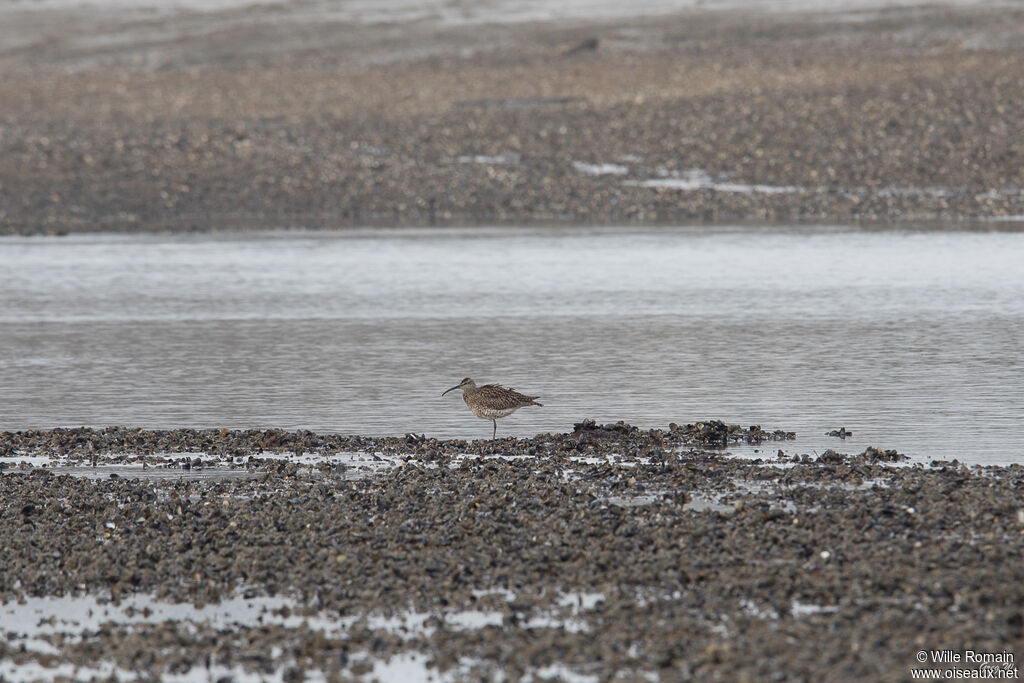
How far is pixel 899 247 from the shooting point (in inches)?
1373

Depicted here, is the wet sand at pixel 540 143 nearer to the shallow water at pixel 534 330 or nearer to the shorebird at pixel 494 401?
the shallow water at pixel 534 330

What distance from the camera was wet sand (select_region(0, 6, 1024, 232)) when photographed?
43219mm

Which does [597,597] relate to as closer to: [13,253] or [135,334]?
[135,334]

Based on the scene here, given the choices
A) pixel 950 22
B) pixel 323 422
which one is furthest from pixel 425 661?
pixel 950 22

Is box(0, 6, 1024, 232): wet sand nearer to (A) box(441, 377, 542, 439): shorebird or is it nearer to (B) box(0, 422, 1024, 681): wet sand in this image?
(A) box(441, 377, 542, 439): shorebird

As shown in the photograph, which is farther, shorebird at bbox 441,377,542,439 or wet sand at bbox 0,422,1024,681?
shorebird at bbox 441,377,542,439

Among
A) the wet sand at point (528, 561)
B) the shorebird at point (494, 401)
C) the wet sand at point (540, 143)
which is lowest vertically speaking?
the wet sand at point (528, 561)

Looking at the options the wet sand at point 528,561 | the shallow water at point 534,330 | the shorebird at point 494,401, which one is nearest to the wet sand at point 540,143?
the shallow water at point 534,330

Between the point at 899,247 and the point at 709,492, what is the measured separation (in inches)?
919

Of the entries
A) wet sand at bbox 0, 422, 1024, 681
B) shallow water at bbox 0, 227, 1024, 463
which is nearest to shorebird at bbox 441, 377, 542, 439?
shallow water at bbox 0, 227, 1024, 463

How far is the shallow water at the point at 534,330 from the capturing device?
57.3 ft

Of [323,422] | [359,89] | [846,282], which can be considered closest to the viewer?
[323,422]

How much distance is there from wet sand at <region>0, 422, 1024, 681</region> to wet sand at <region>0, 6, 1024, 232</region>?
28.3m

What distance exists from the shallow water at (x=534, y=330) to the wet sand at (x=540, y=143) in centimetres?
381
